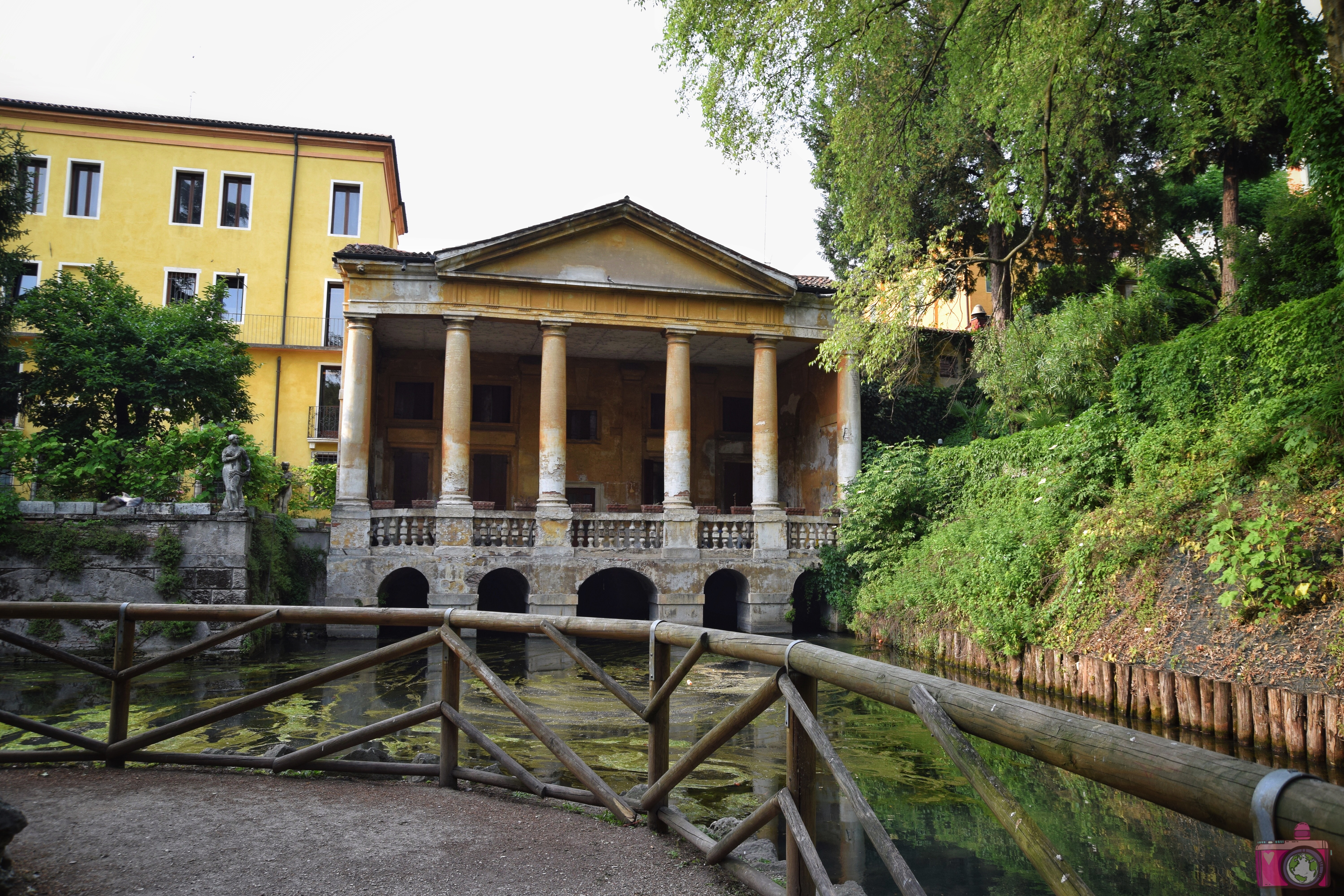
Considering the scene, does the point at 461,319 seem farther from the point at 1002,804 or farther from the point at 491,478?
the point at 1002,804

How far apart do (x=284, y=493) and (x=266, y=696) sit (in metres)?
17.0

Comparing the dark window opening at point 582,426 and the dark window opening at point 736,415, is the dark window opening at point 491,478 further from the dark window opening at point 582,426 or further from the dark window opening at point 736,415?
the dark window opening at point 736,415

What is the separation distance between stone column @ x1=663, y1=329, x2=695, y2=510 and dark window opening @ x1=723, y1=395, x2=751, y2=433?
640cm

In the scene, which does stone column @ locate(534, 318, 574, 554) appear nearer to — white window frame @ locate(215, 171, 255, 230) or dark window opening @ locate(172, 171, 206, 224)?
white window frame @ locate(215, 171, 255, 230)

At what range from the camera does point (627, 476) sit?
89.7 ft

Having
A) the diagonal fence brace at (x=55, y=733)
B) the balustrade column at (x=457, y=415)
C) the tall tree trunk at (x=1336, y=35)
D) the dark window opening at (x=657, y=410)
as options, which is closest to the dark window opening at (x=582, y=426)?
the dark window opening at (x=657, y=410)

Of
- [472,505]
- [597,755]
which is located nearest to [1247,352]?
[597,755]

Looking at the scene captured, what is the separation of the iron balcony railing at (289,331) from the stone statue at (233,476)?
14907 millimetres

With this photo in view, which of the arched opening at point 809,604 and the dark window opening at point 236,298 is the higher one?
the dark window opening at point 236,298

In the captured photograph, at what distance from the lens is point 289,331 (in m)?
30.1

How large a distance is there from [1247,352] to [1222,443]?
1575 mm

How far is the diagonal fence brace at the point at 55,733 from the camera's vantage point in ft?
17.6

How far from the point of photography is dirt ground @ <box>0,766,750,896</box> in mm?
3611

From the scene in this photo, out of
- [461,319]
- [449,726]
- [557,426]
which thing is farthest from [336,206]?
[449,726]
